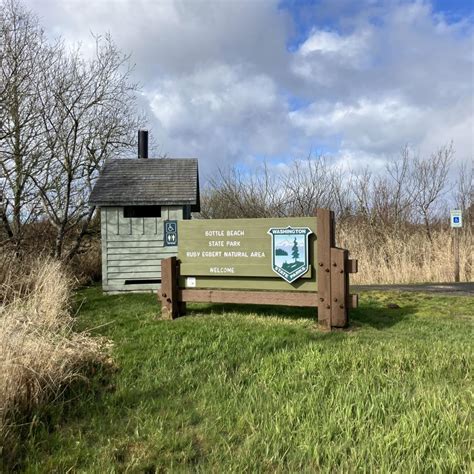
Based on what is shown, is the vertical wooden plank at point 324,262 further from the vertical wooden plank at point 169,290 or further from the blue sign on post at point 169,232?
the blue sign on post at point 169,232

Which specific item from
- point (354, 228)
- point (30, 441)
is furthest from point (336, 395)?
point (354, 228)

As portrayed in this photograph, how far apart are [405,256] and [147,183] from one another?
8397 millimetres

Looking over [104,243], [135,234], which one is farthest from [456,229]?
[104,243]

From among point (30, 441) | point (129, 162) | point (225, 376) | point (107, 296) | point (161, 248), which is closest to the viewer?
point (30, 441)

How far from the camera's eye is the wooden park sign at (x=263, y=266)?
630 cm

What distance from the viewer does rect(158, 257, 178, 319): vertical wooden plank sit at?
726 centimetres

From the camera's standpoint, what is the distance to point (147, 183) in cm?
1198

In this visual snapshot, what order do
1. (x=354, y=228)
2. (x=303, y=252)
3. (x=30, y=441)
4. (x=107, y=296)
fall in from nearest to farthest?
(x=30, y=441)
(x=303, y=252)
(x=107, y=296)
(x=354, y=228)

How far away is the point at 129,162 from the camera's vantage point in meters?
13.1

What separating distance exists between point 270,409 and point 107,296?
8.00 metres

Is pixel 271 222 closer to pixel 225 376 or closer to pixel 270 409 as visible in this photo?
pixel 225 376

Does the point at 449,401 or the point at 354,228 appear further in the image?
the point at 354,228

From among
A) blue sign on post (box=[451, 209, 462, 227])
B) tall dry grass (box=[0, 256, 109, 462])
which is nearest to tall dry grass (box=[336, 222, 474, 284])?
blue sign on post (box=[451, 209, 462, 227])

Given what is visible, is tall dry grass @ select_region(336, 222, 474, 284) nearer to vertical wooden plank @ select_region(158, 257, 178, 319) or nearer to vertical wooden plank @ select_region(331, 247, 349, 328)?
vertical wooden plank @ select_region(331, 247, 349, 328)
